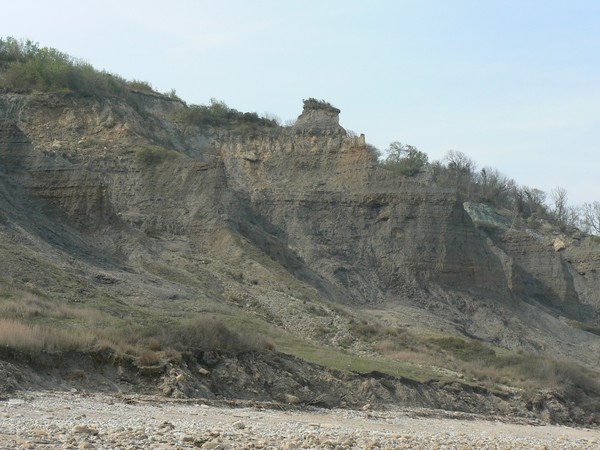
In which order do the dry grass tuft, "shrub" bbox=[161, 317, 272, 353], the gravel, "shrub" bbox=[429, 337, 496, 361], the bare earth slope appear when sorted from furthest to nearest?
"shrub" bbox=[429, 337, 496, 361]
the bare earth slope
"shrub" bbox=[161, 317, 272, 353]
the dry grass tuft
the gravel

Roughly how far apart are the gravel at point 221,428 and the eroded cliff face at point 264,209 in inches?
700

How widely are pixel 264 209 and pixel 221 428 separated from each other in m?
40.4

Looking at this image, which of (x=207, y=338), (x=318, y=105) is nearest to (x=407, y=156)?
(x=318, y=105)

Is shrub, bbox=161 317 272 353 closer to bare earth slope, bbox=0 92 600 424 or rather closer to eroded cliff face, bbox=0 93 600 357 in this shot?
bare earth slope, bbox=0 92 600 424

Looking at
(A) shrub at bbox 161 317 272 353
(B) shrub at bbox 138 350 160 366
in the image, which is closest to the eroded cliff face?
(A) shrub at bbox 161 317 272 353

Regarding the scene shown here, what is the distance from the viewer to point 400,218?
197 feet

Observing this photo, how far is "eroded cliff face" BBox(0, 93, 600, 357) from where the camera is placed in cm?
4653

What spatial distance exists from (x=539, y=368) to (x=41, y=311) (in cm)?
2049

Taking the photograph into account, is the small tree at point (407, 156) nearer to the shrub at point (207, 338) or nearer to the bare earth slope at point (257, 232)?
the bare earth slope at point (257, 232)

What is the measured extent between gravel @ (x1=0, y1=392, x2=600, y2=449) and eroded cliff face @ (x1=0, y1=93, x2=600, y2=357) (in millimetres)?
17770

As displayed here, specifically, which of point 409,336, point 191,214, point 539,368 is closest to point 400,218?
point 191,214

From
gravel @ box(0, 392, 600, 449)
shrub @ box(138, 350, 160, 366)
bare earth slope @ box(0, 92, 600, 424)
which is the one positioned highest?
bare earth slope @ box(0, 92, 600, 424)

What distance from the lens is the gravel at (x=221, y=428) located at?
16.8 m

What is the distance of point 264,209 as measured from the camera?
2357 inches
